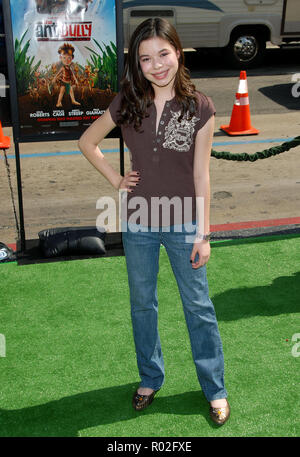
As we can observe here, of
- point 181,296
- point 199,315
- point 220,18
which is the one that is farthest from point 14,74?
point 220,18

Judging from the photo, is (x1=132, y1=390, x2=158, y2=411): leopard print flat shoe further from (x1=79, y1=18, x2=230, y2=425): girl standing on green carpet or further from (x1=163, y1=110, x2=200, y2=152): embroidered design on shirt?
(x1=163, y1=110, x2=200, y2=152): embroidered design on shirt

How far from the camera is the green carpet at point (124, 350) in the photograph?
150 inches

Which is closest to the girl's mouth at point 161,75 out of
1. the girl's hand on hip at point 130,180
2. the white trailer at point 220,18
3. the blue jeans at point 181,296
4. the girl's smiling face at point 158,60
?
the girl's smiling face at point 158,60

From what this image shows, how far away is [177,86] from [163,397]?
1.89 m

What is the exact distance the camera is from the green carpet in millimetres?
A: 3814

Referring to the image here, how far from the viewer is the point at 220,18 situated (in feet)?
46.1

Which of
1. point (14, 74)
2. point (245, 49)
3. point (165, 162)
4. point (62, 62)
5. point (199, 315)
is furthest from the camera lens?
point (245, 49)

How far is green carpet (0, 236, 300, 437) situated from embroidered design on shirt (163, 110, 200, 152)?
1.61 meters

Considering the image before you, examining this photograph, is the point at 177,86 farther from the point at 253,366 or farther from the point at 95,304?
the point at 95,304

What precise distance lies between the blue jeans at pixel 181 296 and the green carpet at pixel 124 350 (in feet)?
0.96

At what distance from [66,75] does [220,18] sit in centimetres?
917

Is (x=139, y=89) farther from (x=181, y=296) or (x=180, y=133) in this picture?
(x=181, y=296)

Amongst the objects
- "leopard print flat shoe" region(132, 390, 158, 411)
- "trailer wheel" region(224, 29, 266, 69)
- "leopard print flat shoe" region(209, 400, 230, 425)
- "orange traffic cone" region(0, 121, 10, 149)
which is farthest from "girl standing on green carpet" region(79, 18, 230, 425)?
"trailer wheel" region(224, 29, 266, 69)

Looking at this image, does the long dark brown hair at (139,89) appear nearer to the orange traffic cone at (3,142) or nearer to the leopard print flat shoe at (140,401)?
the leopard print flat shoe at (140,401)
